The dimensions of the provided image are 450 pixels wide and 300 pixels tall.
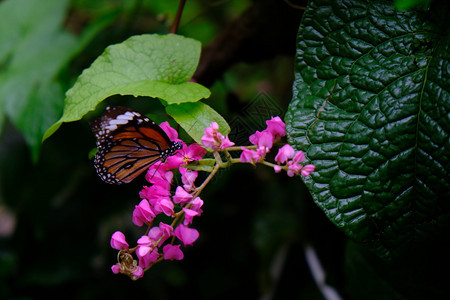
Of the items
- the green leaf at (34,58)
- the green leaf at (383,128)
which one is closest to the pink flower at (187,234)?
the green leaf at (383,128)

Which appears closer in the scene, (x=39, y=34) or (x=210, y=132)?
(x=210, y=132)

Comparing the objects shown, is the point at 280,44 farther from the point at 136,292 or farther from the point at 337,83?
the point at 136,292

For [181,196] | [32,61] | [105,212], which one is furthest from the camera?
[105,212]

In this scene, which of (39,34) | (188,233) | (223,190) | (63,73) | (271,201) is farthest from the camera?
(223,190)

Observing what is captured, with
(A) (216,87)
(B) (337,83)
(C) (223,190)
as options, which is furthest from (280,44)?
(C) (223,190)

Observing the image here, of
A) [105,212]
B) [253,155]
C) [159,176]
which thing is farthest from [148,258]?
[105,212]

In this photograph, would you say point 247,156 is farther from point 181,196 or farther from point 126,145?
point 126,145

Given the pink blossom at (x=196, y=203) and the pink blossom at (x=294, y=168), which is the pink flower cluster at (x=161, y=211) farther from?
the pink blossom at (x=294, y=168)
